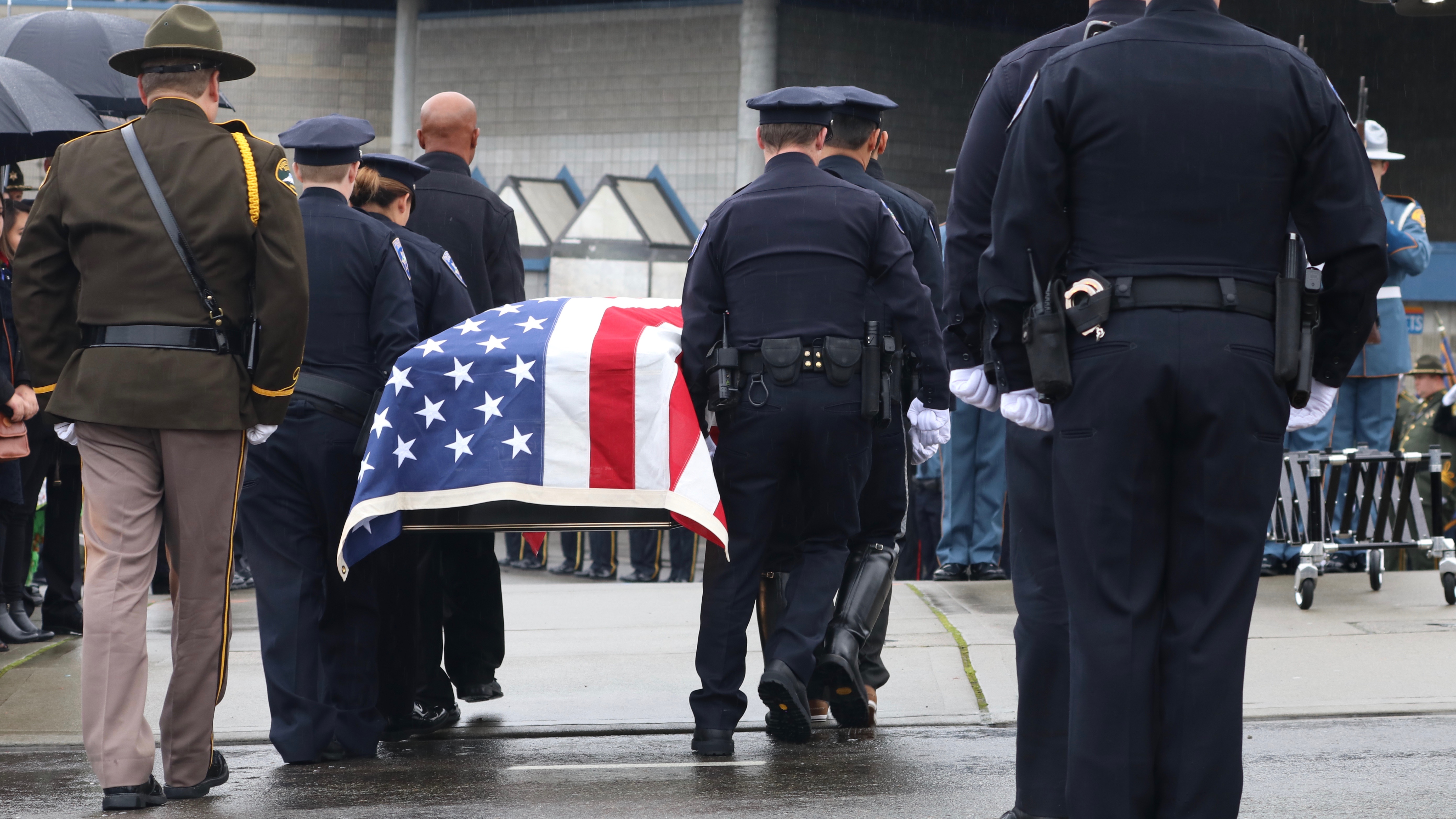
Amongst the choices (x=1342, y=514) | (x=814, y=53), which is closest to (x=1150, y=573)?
(x=1342, y=514)

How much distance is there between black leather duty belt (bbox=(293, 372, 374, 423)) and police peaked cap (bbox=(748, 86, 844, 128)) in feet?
5.48

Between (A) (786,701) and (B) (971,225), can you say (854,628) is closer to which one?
(A) (786,701)

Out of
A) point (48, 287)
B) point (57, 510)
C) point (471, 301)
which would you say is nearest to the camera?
point (48, 287)

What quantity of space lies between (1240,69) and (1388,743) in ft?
8.87

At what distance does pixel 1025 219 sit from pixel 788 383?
1.92 meters

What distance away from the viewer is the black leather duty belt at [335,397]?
5336 mm

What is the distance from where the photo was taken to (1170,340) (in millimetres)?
3258

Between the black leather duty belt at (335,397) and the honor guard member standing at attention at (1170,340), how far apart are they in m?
2.73

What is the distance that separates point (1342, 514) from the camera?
328 inches

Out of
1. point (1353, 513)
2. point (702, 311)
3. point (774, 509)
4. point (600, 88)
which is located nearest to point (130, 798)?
point (774, 509)

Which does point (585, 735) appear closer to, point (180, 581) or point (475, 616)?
point (475, 616)

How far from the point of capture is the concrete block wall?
23.1m

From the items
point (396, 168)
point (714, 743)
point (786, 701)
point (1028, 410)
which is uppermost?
point (396, 168)

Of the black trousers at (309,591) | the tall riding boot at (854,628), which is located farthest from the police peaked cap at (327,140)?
the tall riding boot at (854,628)
